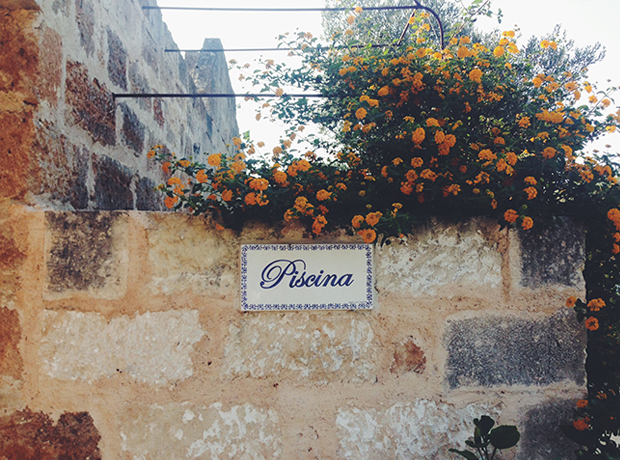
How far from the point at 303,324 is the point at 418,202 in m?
0.58

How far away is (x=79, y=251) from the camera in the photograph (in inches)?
56.6

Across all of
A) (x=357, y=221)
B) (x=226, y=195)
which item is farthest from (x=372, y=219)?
(x=226, y=195)

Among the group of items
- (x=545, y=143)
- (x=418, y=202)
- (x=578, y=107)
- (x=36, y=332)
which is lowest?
(x=36, y=332)

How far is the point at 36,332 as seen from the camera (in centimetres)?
142

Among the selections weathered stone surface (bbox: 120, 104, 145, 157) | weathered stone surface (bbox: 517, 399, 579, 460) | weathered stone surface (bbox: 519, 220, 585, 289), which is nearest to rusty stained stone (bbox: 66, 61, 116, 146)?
weathered stone surface (bbox: 120, 104, 145, 157)

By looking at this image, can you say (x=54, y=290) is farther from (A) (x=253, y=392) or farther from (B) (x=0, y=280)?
(A) (x=253, y=392)

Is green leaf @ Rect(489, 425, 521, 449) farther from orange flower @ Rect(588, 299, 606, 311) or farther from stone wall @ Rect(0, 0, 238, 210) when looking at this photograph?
stone wall @ Rect(0, 0, 238, 210)

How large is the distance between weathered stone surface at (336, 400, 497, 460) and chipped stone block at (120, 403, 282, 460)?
9.6 inches

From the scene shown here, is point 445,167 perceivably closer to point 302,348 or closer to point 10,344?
point 302,348

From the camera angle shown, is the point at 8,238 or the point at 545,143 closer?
the point at 8,238

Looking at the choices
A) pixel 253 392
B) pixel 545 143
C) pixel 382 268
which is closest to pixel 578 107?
pixel 545 143

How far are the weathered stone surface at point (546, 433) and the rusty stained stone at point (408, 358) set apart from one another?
1.41ft

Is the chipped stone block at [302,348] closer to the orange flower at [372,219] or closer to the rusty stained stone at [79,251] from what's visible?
the orange flower at [372,219]

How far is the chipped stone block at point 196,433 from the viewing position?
144 centimetres
